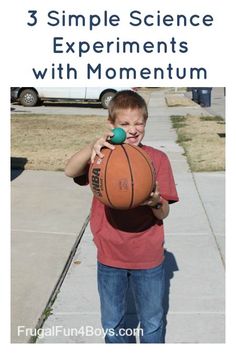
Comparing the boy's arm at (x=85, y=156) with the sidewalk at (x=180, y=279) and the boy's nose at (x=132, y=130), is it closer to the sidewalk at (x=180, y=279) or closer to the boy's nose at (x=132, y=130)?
the boy's nose at (x=132, y=130)

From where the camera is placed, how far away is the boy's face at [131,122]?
300 centimetres

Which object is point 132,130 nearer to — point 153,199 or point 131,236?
point 153,199

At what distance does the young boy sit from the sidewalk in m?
0.69

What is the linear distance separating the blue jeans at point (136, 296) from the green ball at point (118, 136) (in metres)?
0.69

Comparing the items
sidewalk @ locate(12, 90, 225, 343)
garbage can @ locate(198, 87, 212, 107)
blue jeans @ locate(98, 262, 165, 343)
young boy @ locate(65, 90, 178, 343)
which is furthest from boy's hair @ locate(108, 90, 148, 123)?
garbage can @ locate(198, 87, 212, 107)

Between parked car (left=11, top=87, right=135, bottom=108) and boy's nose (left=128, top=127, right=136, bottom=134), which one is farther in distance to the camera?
parked car (left=11, top=87, right=135, bottom=108)

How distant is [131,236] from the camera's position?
3.08 meters

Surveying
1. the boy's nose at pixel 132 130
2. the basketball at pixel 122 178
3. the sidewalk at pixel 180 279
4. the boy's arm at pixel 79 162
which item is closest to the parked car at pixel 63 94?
the sidewalk at pixel 180 279

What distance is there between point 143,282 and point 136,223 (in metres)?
0.31

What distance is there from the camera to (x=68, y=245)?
17.8 feet

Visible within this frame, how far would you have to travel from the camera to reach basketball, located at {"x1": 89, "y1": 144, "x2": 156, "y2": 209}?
292 cm

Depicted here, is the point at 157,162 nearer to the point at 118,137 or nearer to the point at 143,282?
the point at 118,137

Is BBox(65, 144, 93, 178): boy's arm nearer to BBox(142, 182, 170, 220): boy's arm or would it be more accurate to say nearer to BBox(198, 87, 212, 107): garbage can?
BBox(142, 182, 170, 220): boy's arm

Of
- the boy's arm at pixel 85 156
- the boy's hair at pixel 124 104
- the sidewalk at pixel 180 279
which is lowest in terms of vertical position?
the sidewalk at pixel 180 279
